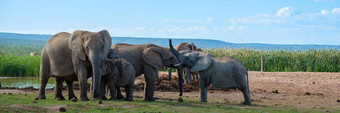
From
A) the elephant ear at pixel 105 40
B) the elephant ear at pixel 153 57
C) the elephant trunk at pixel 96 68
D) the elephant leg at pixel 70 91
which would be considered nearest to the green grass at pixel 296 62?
the elephant ear at pixel 153 57

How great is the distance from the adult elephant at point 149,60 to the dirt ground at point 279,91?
6.38 feet

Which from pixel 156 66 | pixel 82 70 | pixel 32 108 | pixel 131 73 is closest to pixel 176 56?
pixel 156 66

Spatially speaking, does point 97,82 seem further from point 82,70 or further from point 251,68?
point 251,68

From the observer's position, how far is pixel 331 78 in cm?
2758

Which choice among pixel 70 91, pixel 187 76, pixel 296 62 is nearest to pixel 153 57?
pixel 70 91

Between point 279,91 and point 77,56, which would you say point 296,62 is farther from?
point 77,56

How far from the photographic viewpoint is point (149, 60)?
52.4 ft

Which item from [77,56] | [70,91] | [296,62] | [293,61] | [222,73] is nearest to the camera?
[77,56]

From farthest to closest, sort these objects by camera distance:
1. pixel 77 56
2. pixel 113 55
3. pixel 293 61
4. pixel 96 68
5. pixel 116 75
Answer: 1. pixel 293 61
2. pixel 113 55
3. pixel 116 75
4. pixel 77 56
5. pixel 96 68

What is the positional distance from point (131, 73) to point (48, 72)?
2.46m

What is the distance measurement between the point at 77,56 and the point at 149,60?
281 cm

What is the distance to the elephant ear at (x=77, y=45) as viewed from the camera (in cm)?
1381

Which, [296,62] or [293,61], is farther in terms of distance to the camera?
[293,61]

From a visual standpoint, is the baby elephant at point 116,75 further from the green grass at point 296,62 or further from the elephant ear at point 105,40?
the green grass at point 296,62
